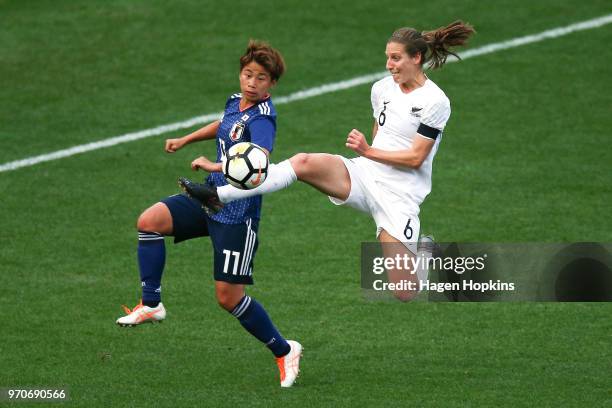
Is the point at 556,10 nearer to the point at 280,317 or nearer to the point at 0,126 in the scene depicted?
the point at 0,126

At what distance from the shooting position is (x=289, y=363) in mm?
9773

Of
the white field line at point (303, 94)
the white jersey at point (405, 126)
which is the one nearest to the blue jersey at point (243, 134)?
the white jersey at point (405, 126)

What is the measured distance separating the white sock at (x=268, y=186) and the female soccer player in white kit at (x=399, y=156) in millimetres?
141

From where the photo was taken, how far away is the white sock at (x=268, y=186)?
30.2 ft

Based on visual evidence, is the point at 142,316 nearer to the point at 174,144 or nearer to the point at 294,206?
the point at 174,144

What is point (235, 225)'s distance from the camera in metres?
9.43

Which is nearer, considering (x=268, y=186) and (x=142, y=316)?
(x=268, y=186)

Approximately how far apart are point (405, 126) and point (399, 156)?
286mm

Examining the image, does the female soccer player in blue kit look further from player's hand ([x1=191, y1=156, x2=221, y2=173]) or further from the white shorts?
the white shorts

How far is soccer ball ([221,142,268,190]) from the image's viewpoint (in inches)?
355

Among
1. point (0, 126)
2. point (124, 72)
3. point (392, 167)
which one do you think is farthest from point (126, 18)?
point (392, 167)

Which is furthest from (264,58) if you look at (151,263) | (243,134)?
(151,263)

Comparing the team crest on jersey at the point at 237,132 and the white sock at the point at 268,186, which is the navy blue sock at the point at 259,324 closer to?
the white sock at the point at 268,186

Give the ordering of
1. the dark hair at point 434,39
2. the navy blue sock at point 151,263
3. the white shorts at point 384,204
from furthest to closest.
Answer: the white shorts at point 384,204, the dark hair at point 434,39, the navy blue sock at point 151,263
